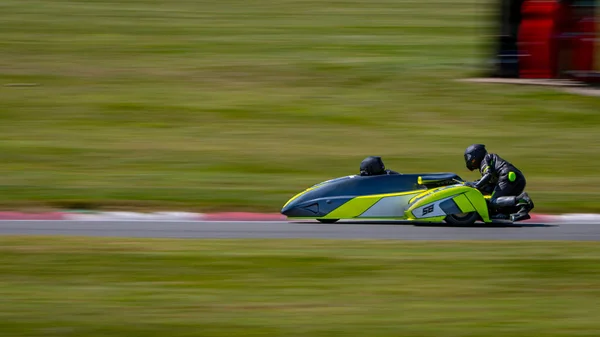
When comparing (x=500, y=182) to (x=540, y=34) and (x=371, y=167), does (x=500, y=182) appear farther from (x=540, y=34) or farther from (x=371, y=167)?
(x=540, y=34)

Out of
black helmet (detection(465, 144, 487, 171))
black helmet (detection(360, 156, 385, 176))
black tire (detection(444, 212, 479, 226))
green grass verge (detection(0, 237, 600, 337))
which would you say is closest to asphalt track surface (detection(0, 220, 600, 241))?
black tire (detection(444, 212, 479, 226))

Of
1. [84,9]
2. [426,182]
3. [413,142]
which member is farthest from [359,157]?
[84,9]

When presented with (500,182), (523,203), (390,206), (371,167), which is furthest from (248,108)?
(523,203)

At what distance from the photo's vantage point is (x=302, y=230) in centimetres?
1211

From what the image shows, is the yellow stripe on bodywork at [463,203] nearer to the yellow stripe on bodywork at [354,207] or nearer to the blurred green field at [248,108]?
the yellow stripe on bodywork at [354,207]

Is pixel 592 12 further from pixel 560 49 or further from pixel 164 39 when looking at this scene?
pixel 164 39

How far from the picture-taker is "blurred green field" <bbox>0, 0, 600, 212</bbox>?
16.3m

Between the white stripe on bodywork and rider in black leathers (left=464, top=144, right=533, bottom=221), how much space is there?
0.98 m

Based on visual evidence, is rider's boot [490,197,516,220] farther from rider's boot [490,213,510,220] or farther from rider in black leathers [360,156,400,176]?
rider in black leathers [360,156,400,176]

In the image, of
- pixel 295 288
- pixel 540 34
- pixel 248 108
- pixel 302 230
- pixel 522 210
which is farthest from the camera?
pixel 540 34

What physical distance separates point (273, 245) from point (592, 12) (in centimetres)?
1758

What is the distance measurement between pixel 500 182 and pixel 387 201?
5.39 feet

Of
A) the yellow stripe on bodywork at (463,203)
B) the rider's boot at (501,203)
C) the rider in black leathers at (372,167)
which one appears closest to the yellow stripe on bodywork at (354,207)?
the rider in black leathers at (372,167)

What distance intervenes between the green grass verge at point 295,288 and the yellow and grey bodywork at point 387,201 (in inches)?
48.8
